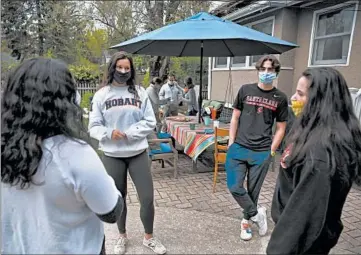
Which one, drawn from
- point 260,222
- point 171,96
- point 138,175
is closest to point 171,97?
point 171,96

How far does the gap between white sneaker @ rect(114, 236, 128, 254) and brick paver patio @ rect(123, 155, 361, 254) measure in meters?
1.04

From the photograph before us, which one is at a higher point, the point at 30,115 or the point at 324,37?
the point at 324,37

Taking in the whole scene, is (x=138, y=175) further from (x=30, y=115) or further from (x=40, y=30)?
(x=40, y=30)

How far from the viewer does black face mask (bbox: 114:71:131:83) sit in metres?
2.45

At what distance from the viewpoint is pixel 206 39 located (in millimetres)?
3744

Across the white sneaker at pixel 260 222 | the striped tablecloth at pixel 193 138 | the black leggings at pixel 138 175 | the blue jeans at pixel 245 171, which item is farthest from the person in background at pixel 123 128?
the striped tablecloth at pixel 193 138

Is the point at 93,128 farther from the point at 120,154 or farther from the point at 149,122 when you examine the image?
the point at 149,122

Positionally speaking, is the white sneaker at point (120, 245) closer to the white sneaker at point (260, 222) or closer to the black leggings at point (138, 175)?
the black leggings at point (138, 175)

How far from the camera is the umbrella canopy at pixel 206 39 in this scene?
3.80 meters

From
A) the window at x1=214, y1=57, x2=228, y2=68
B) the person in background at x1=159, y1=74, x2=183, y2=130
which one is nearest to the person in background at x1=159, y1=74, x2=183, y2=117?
the person in background at x1=159, y1=74, x2=183, y2=130

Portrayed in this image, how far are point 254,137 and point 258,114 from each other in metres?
0.23

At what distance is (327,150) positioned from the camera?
1.26 metres

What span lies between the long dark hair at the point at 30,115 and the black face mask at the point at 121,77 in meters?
1.37

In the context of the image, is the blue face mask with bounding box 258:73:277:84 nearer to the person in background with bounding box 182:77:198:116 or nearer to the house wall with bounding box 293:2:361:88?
the house wall with bounding box 293:2:361:88
